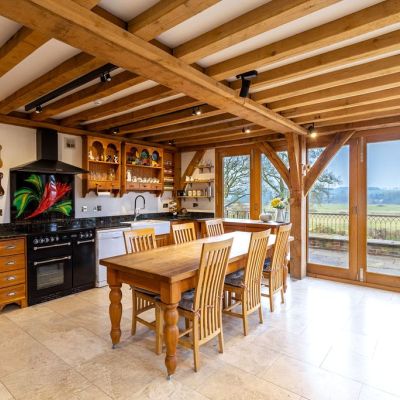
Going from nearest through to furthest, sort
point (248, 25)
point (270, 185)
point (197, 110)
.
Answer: point (248, 25), point (197, 110), point (270, 185)

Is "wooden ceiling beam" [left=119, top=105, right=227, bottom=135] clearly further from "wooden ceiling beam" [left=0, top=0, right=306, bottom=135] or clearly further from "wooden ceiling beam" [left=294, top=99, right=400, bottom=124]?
"wooden ceiling beam" [left=294, top=99, right=400, bottom=124]

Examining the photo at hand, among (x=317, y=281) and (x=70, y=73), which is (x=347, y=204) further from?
(x=70, y=73)

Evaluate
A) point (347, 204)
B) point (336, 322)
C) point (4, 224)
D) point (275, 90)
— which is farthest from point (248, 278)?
point (4, 224)

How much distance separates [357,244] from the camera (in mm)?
4598

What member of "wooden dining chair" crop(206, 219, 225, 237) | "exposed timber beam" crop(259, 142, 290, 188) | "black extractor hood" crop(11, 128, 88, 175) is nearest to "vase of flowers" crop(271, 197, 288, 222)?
"exposed timber beam" crop(259, 142, 290, 188)

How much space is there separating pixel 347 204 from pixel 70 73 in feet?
14.1

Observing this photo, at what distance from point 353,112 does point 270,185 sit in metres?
2.07

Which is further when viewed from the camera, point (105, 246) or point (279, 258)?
point (105, 246)

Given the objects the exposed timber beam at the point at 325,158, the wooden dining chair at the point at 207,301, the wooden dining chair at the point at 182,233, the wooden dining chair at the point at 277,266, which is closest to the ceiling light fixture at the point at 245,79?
the wooden dining chair at the point at 207,301

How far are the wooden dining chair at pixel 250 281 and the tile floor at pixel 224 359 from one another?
0.77 ft

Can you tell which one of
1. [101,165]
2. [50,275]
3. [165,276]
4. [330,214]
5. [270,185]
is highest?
[101,165]

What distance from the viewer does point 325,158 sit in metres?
4.70

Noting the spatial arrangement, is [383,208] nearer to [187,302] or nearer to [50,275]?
[187,302]

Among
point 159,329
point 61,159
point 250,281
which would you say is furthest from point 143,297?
point 61,159
